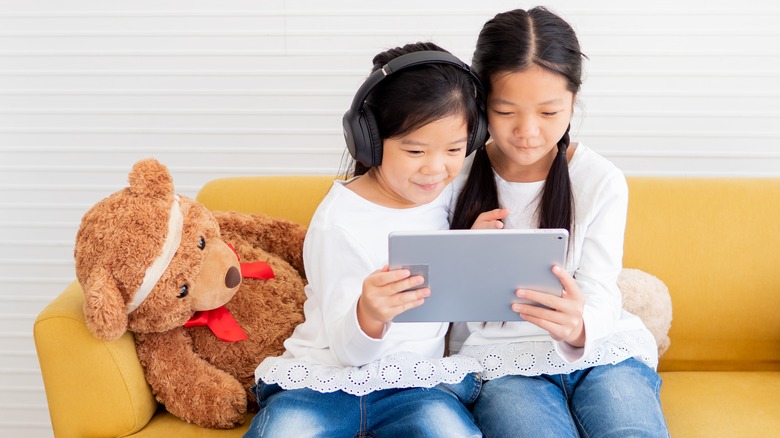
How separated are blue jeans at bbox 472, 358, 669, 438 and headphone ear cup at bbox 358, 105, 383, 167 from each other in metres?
0.50

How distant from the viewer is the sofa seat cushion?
1612 mm

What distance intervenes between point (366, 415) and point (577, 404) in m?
0.40

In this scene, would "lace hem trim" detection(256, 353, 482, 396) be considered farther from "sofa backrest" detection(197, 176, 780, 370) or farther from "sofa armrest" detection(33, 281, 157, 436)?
"sofa backrest" detection(197, 176, 780, 370)

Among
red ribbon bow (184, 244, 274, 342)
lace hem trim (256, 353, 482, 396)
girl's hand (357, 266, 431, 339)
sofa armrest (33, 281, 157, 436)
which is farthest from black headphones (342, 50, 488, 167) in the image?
sofa armrest (33, 281, 157, 436)

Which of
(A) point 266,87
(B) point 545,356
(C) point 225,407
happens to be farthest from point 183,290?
(A) point 266,87

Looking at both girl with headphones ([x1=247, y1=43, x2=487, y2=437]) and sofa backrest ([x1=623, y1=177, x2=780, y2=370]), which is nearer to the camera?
girl with headphones ([x1=247, y1=43, x2=487, y2=437])

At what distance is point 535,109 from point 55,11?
1.51 metres

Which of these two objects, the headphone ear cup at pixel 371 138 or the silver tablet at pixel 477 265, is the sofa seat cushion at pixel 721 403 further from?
the headphone ear cup at pixel 371 138

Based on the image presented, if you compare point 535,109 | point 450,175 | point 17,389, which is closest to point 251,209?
point 450,175

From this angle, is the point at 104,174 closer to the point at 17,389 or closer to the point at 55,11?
the point at 55,11

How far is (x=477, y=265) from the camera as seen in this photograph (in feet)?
4.31

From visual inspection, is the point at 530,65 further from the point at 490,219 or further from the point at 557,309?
the point at 557,309

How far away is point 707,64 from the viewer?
2.20 meters

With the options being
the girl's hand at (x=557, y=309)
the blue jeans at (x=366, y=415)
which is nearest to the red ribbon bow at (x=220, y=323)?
the blue jeans at (x=366, y=415)
